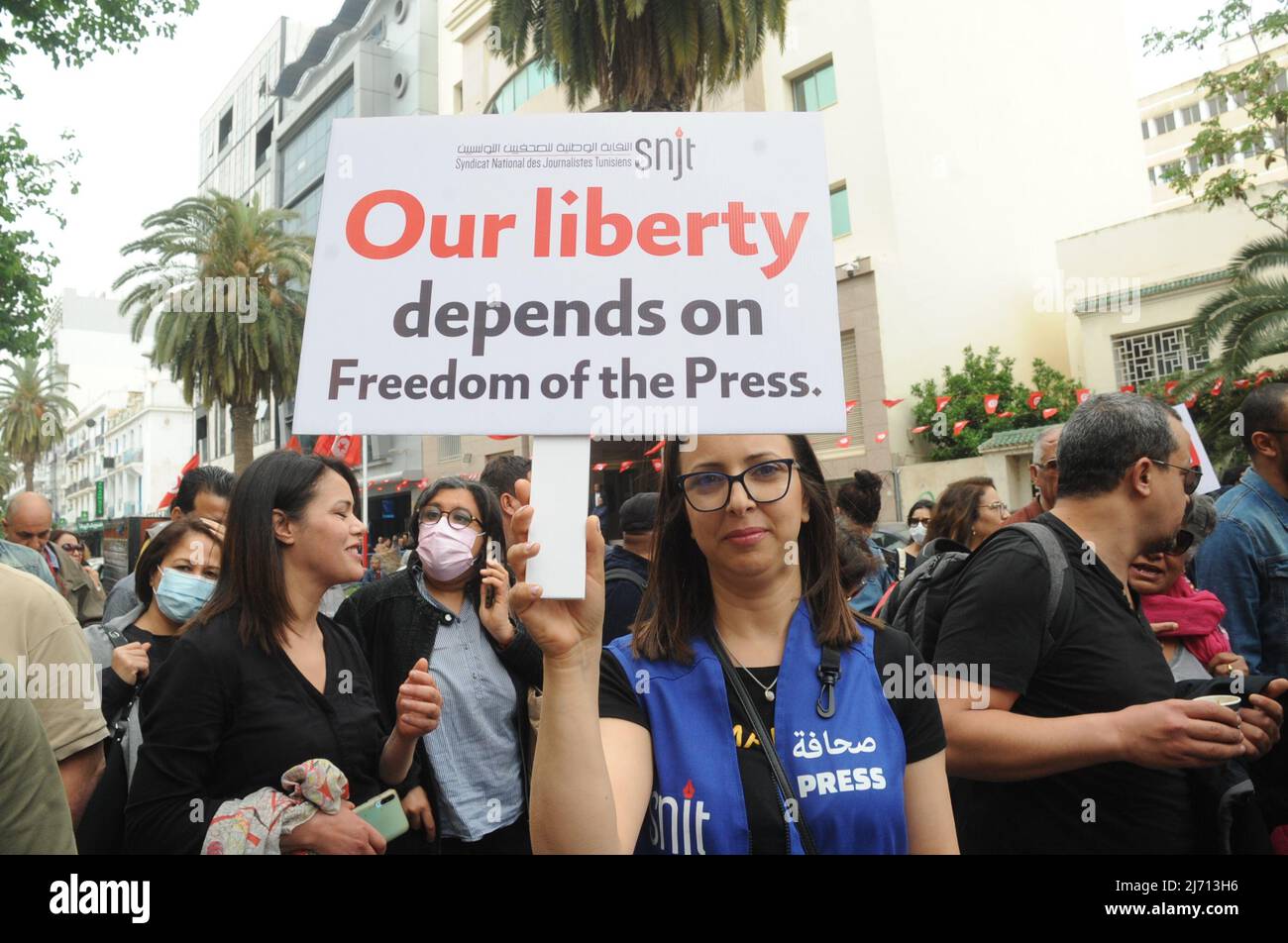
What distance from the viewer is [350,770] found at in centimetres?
228

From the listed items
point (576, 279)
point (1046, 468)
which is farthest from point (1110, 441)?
point (576, 279)

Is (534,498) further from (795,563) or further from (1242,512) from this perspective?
(1242,512)

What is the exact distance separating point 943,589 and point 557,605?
4.20 ft

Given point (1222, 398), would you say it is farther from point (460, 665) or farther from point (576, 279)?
point (576, 279)

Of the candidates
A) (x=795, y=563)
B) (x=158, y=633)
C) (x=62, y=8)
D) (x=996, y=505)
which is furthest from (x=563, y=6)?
(x=795, y=563)

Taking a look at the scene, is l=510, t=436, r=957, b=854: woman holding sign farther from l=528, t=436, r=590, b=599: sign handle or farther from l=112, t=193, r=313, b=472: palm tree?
l=112, t=193, r=313, b=472: palm tree

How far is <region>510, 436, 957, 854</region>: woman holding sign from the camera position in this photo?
151 cm

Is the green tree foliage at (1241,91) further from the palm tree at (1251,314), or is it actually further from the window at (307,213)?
the window at (307,213)

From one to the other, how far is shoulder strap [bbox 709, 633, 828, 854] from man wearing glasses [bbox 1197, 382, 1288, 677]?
201 centimetres

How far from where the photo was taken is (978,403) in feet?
60.4

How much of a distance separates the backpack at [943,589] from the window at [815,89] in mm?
19141

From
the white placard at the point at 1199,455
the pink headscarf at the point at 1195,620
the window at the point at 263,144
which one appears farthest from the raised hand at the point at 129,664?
the window at the point at 263,144

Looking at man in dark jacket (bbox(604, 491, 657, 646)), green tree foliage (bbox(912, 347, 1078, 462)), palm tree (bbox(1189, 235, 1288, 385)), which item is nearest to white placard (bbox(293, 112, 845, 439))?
man in dark jacket (bbox(604, 491, 657, 646))
